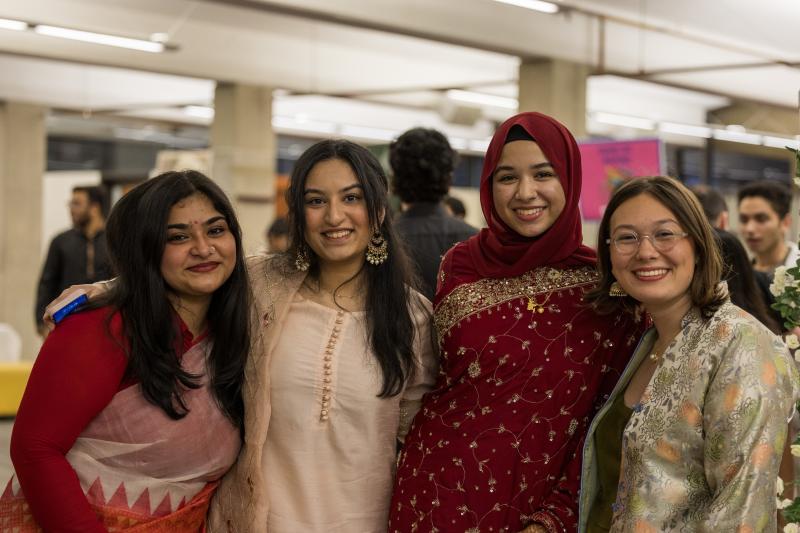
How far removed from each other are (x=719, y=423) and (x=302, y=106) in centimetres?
1239

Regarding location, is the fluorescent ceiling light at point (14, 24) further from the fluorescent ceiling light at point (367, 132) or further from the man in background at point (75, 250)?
the fluorescent ceiling light at point (367, 132)

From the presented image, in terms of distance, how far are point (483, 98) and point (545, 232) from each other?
906 centimetres

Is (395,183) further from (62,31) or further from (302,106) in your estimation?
(302,106)

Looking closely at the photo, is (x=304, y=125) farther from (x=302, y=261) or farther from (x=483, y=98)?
(x=302, y=261)

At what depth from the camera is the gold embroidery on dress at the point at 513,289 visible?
2.29m

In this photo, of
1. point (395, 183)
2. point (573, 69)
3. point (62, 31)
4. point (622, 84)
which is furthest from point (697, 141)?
point (395, 183)

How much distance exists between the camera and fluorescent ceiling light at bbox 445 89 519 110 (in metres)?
11.0

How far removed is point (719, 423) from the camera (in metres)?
1.77

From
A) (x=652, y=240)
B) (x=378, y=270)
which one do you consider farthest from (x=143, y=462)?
(x=652, y=240)

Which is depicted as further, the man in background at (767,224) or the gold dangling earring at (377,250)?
the man in background at (767,224)

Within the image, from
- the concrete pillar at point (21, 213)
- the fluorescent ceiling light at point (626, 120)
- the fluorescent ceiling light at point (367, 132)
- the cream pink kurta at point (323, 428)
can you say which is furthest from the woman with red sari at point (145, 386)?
the fluorescent ceiling light at point (367, 132)

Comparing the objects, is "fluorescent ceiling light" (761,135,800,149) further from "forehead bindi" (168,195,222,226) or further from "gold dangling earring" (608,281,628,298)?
"forehead bindi" (168,195,222,226)

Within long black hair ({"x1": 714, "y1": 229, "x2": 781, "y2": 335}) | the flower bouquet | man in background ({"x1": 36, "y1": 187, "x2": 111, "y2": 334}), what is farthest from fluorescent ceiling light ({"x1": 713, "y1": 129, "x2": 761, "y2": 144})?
the flower bouquet

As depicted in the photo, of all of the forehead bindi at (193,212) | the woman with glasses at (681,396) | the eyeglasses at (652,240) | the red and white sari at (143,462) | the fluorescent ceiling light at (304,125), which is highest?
the fluorescent ceiling light at (304,125)
